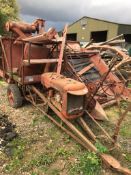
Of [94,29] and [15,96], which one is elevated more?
[94,29]

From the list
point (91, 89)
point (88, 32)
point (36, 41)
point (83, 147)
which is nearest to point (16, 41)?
point (36, 41)

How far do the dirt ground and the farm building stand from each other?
17734 mm

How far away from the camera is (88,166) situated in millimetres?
3975

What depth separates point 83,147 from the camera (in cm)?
454

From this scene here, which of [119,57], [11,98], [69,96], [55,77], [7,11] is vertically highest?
[7,11]

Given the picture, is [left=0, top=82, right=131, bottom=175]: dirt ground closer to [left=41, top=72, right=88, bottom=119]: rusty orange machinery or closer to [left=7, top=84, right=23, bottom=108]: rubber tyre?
[left=7, top=84, right=23, bottom=108]: rubber tyre

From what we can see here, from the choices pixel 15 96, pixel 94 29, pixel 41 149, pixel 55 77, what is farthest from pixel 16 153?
pixel 94 29

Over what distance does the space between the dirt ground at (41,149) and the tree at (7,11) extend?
1127cm

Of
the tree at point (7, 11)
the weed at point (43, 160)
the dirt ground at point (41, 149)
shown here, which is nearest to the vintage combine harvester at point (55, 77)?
the dirt ground at point (41, 149)

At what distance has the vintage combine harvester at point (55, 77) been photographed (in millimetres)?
4574

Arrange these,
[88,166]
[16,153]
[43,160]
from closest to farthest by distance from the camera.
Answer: [88,166], [43,160], [16,153]

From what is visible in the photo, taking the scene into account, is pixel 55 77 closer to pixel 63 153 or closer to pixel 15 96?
pixel 63 153

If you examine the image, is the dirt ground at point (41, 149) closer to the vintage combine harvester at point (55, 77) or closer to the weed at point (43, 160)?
the weed at point (43, 160)

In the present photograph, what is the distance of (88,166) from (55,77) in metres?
1.99
